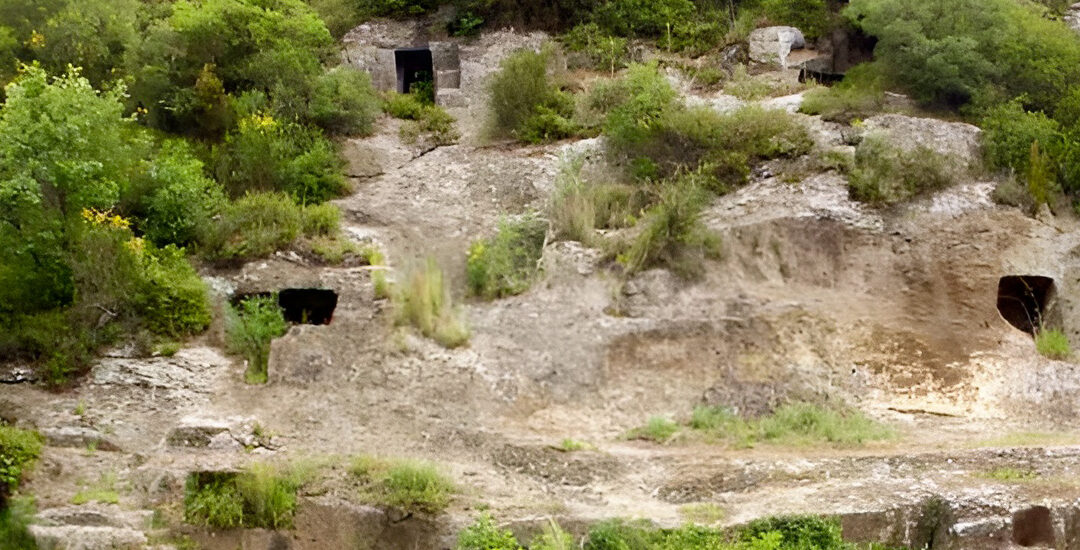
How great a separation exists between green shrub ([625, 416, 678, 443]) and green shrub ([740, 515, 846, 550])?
7.41ft

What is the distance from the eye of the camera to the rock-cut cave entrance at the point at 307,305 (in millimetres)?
14492

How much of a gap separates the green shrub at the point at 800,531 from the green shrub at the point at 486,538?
2.01 meters

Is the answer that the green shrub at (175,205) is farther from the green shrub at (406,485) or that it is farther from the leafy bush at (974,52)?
the leafy bush at (974,52)

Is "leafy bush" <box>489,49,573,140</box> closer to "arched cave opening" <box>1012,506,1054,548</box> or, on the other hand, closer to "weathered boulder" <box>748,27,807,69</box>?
"weathered boulder" <box>748,27,807,69</box>

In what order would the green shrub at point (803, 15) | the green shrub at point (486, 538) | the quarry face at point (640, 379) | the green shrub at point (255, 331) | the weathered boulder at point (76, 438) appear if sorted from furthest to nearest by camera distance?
the green shrub at point (803, 15), the green shrub at point (255, 331), the weathered boulder at point (76, 438), the quarry face at point (640, 379), the green shrub at point (486, 538)

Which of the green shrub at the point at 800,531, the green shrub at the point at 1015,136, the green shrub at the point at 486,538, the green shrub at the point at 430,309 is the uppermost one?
the green shrub at the point at 1015,136

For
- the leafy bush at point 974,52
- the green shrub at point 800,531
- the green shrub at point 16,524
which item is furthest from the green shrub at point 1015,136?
the green shrub at point 16,524

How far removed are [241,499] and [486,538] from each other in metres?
2.34

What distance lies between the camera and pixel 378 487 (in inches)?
431

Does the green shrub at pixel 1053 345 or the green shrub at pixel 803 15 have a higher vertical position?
the green shrub at pixel 803 15

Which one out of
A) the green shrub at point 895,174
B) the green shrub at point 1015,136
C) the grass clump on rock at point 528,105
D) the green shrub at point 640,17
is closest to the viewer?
the green shrub at point 895,174

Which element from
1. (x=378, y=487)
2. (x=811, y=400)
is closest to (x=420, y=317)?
(x=378, y=487)

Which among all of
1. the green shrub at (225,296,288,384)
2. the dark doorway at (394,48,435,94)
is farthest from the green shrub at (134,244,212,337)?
the dark doorway at (394,48,435,94)

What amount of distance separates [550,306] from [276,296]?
10.8 feet
